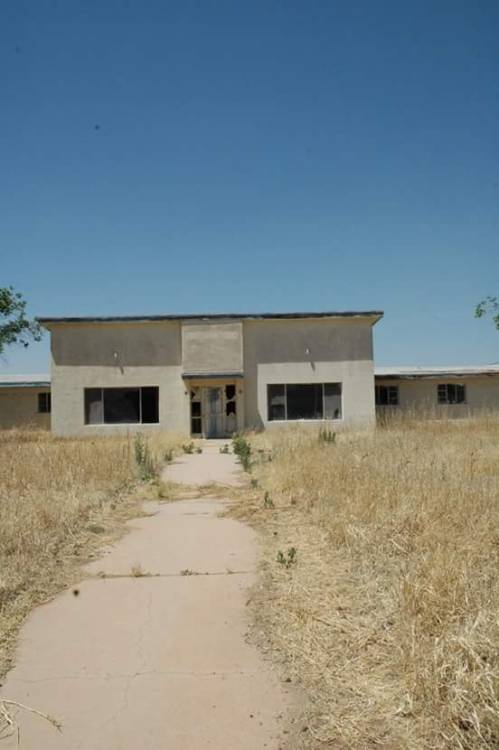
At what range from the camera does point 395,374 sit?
92.9 ft

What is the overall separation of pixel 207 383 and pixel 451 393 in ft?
42.7

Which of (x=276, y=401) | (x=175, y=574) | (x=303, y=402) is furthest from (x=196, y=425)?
(x=175, y=574)

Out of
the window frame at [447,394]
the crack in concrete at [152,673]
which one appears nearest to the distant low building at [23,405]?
the window frame at [447,394]

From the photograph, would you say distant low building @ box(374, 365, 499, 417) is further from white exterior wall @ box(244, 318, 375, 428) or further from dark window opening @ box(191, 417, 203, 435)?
dark window opening @ box(191, 417, 203, 435)

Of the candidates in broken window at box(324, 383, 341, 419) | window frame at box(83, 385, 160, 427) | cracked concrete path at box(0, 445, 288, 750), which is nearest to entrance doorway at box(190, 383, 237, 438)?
window frame at box(83, 385, 160, 427)

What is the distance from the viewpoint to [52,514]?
6.71 metres

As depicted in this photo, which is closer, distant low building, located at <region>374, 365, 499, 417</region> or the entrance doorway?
the entrance doorway

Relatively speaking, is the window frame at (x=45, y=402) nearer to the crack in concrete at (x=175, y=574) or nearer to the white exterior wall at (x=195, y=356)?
the white exterior wall at (x=195, y=356)

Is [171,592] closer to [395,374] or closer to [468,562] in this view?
[468,562]

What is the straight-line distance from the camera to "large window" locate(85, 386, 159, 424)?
24.0m

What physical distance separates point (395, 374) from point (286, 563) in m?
24.2

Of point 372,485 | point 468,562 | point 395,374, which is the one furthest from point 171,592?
point 395,374

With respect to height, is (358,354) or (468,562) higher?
(358,354)

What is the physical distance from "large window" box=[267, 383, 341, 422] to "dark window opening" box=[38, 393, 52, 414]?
12.9 m
